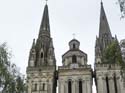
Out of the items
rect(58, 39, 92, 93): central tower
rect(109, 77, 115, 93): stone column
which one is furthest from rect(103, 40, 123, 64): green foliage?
rect(58, 39, 92, 93): central tower

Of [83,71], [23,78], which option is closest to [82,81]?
[83,71]

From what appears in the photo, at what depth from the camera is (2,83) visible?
1417 centimetres

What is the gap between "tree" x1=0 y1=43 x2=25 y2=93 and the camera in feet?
46.5

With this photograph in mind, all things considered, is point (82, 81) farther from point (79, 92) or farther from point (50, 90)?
point (50, 90)

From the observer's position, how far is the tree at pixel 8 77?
14.2 metres

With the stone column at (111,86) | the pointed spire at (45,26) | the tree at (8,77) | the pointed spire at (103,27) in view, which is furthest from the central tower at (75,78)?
the tree at (8,77)

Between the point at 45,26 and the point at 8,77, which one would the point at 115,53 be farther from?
the point at 45,26

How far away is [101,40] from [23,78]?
23.1 m

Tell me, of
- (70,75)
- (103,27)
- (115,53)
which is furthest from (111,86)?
(115,53)

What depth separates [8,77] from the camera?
46.9ft

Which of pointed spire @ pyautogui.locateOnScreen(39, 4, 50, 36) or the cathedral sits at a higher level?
pointed spire @ pyautogui.locateOnScreen(39, 4, 50, 36)

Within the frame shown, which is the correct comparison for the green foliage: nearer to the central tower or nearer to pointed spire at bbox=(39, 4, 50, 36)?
the central tower

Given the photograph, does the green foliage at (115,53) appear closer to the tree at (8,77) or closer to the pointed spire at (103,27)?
the tree at (8,77)

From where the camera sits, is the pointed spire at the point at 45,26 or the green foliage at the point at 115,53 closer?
the green foliage at the point at 115,53
